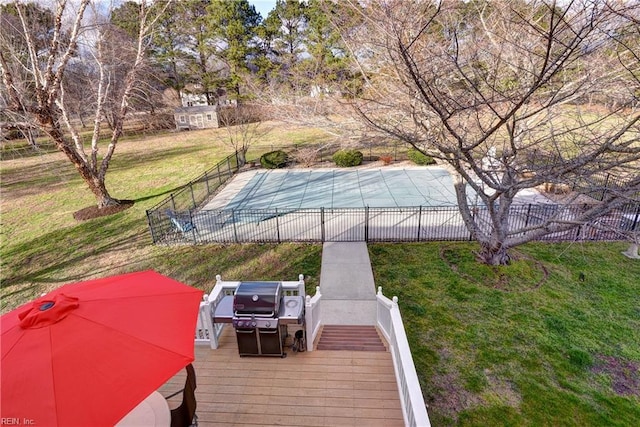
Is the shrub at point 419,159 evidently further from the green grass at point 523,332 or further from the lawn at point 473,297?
the green grass at point 523,332

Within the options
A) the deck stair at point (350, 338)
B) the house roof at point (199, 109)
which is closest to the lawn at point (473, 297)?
the deck stair at point (350, 338)

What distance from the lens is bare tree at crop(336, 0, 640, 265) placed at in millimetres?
5664

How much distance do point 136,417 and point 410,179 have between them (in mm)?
15616

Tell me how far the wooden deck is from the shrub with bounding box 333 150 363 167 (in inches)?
599

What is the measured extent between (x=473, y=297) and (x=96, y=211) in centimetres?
1369

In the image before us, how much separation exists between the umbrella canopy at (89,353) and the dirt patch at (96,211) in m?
11.7

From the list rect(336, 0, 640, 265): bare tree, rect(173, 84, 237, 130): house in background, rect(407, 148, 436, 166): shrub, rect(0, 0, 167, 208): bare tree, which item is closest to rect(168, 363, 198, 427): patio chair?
rect(336, 0, 640, 265): bare tree

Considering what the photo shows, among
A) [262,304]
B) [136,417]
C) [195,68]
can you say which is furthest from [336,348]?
[195,68]

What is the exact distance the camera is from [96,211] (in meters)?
13.7

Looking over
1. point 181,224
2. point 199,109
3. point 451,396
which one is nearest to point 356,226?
point 181,224

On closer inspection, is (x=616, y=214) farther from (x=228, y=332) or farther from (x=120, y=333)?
(x=120, y=333)

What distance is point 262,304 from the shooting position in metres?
5.05

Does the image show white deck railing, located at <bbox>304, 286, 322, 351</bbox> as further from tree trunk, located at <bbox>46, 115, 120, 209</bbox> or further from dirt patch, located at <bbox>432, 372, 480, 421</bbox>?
tree trunk, located at <bbox>46, 115, 120, 209</bbox>

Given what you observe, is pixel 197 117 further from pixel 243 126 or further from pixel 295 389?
pixel 295 389
